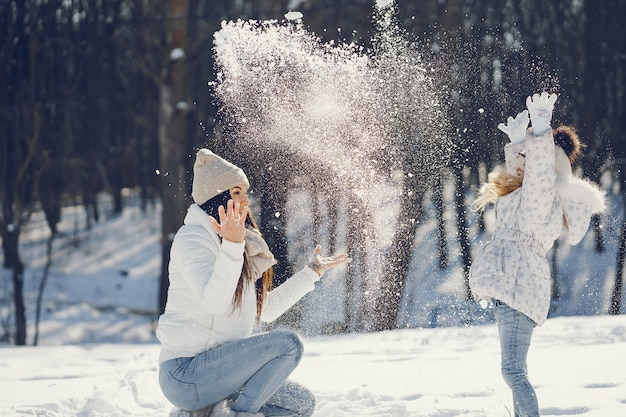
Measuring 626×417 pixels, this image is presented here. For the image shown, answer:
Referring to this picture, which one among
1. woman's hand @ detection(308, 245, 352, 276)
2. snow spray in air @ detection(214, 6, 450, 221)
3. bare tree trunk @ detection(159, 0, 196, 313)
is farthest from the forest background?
woman's hand @ detection(308, 245, 352, 276)

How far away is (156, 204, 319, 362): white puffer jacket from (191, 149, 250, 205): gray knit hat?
0.10m

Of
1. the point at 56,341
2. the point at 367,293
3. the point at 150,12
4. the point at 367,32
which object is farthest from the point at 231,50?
the point at 56,341

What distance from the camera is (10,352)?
789 cm

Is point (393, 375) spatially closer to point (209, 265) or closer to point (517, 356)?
point (517, 356)

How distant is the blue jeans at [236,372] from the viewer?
3705 millimetres

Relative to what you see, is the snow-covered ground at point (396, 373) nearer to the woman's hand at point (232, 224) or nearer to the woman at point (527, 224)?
the woman at point (527, 224)

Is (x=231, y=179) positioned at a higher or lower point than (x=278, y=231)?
higher

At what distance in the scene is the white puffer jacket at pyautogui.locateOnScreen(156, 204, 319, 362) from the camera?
11.7 feet

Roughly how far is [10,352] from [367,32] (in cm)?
600

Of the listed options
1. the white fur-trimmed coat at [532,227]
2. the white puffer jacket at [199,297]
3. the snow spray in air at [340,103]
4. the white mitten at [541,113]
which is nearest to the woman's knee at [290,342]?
the white puffer jacket at [199,297]

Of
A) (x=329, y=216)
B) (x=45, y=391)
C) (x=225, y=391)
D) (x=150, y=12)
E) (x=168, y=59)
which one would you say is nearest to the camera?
(x=225, y=391)

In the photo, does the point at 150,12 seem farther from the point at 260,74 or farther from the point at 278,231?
the point at 260,74

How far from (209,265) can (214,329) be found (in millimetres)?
328

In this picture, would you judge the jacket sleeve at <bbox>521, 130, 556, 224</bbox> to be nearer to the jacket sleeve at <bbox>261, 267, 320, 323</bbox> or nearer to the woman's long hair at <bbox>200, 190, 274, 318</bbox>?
the jacket sleeve at <bbox>261, 267, 320, 323</bbox>
